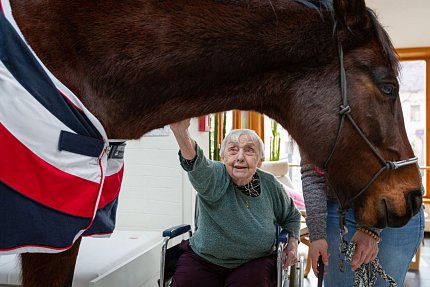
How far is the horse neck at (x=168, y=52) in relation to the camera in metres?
0.97

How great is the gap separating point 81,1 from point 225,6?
13.2 inches

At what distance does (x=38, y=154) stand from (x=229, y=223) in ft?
4.13

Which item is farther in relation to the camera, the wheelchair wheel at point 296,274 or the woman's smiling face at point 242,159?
the wheelchair wheel at point 296,274

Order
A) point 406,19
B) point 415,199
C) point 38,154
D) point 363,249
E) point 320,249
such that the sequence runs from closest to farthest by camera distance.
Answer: point 38,154, point 415,199, point 363,249, point 320,249, point 406,19

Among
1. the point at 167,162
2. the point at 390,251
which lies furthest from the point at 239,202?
the point at 167,162

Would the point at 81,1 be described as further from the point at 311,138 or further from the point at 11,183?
the point at 311,138

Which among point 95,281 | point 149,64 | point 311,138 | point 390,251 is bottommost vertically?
point 95,281

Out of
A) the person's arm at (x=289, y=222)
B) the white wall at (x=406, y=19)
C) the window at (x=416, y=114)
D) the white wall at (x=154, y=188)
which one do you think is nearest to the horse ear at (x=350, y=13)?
the person's arm at (x=289, y=222)

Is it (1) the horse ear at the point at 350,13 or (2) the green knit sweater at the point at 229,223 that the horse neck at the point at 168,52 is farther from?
(2) the green knit sweater at the point at 229,223

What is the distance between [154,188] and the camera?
289 cm

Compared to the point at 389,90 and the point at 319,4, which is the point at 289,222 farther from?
the point at 319,4

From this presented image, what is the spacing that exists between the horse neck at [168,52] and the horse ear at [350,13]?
3 cm

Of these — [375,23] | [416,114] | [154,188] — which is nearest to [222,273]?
[154,188]

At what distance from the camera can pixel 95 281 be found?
188cm
